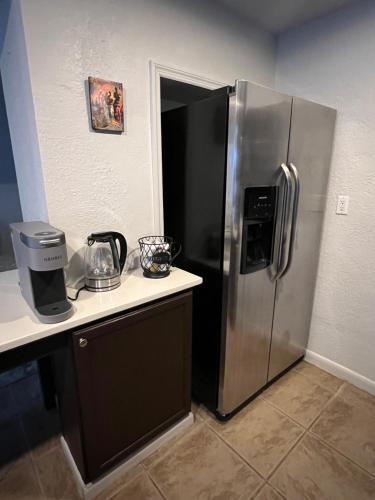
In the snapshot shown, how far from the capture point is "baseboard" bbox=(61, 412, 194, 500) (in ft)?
4.18

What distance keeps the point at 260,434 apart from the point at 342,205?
1.51 meters

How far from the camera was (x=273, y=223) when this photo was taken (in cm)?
151

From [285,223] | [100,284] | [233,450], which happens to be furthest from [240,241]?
[233,450]

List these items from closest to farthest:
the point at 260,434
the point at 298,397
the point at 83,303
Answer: the point at 83,303 → the point at 260,434 → the point at 298,397

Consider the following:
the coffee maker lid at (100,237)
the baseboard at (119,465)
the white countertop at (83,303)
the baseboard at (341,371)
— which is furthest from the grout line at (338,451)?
the coffee maker lid at (100,237)

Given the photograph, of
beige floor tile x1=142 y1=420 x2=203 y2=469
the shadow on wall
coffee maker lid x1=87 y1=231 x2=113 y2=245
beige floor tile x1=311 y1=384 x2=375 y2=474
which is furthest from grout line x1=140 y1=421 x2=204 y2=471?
the shadow on wall

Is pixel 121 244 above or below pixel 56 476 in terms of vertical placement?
above

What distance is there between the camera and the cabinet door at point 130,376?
1.12m

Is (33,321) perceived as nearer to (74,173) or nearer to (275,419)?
(74,173)

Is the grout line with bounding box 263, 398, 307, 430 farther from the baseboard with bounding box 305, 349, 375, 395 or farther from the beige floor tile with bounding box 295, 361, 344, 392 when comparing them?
the baseboard with bounding box 305, 349, 375, 395

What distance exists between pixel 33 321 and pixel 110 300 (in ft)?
0.95

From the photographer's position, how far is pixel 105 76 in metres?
1.30

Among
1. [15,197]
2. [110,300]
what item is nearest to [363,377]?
[110,300]

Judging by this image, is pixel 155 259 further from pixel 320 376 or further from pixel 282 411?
pixel 320 376
